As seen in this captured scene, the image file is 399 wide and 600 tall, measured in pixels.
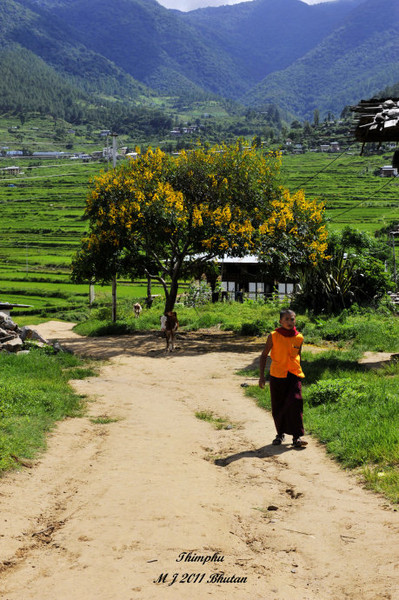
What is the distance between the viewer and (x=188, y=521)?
5.48 metres

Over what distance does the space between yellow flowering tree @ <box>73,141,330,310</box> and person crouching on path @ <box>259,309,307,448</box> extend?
484 inches

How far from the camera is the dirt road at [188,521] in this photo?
4.44m

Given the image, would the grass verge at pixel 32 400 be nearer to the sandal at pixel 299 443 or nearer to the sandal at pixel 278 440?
the sandal at pixel 278 440

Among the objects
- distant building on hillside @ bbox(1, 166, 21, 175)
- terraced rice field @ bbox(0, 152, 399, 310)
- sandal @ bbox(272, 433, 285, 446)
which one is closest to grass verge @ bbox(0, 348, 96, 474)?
sandal @ bbox(272, 433, 285, 446)

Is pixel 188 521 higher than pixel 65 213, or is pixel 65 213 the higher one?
pixel 65 213

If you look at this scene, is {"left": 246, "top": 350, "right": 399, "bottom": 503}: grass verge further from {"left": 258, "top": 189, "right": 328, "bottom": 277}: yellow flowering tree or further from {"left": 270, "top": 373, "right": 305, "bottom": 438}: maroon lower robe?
{"left": 258, "top": 189, "right": 328, "bottom": 277}: yellow flowering tree

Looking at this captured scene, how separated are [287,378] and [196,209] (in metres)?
13.1

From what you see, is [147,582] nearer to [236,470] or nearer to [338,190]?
[236,470]

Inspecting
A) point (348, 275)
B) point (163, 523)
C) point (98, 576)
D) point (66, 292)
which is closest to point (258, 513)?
point (163, 523)

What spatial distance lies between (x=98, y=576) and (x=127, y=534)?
2.37 feet

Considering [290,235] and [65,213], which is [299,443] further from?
[65,213]

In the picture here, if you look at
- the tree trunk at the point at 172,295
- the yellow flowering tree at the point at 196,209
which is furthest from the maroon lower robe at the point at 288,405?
the tree trunk at the point at 172,295

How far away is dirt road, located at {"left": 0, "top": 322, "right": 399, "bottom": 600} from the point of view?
444 centimetres

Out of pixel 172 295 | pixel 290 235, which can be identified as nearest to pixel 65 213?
pixel 172 295
